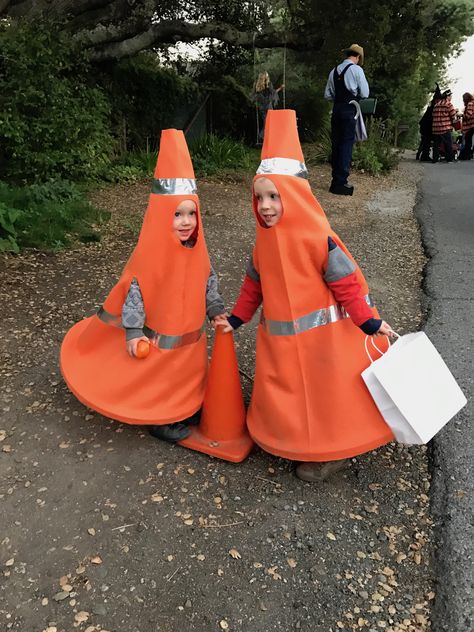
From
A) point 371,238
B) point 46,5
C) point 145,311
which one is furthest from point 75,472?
point 46,5

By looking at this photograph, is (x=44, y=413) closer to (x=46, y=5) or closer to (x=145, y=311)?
Result: (x=145, y=311)

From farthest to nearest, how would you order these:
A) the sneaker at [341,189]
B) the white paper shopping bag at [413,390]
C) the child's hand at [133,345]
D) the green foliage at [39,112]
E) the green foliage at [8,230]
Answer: the sneaker at [341,189], the green foliage at [39,112], the green foliage at [8,230], the child's hand at [133,345], the white paper shopping bag at [413,390]

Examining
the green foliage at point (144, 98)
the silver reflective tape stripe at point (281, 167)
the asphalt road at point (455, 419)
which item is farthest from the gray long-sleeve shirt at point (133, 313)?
the green foliage at point (144, 98)

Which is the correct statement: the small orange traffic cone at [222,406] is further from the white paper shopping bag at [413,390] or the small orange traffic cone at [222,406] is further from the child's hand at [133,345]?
the white paper shopping bag at [413,390]

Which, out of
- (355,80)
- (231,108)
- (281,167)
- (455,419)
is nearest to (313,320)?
(281,167)

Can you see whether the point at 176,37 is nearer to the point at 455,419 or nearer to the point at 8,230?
the point at 8,230

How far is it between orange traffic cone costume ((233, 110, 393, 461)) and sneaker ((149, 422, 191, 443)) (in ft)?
1.79

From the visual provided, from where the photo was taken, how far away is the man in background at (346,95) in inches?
282

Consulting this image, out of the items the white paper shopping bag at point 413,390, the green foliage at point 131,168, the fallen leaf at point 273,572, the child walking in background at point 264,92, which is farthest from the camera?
the child walking in background at point 264,92

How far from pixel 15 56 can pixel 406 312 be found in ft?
19.5

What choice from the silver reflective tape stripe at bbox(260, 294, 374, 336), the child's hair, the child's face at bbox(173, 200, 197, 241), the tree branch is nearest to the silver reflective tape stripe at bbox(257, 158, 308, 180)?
the child's face at bbox(173, 200, 197, 241)

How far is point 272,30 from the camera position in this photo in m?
9.66

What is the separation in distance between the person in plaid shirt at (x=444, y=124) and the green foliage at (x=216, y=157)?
190 inches

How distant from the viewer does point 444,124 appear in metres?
12.6
